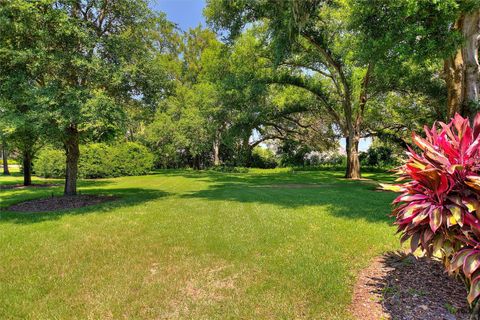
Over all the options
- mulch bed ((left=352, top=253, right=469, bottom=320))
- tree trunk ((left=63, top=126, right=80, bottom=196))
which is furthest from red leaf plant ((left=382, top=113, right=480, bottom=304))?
tree trunk ((left=63, top=126, right=80, bottom=196))

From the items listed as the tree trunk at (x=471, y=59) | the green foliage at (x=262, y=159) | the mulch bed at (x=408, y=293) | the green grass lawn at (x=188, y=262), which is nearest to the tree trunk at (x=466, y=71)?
the tree trunk at (x=471, y=59)

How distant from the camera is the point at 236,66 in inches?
687

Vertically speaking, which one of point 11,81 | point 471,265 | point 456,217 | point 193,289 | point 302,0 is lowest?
point 193,289

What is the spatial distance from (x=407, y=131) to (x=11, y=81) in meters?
22.4

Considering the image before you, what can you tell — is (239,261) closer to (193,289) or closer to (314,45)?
(193,289)

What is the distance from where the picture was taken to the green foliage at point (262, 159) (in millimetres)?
33125

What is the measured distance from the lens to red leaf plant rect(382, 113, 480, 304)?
7.66 ft

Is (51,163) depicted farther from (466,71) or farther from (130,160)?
(466,71)

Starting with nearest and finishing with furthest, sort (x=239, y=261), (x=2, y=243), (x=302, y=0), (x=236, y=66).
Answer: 1. (x=239, y=261)
2. (x=2, y=243)
3. (x=302, y=0)
4. (x=236, y=66)

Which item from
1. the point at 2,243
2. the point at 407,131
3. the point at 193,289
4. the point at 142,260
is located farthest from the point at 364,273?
the point at 407,131

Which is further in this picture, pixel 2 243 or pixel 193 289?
pixel 2 243

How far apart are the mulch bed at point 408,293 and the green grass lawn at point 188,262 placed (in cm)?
19

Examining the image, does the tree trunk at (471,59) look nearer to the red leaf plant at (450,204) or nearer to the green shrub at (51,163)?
the red leaf plant at (450,204)

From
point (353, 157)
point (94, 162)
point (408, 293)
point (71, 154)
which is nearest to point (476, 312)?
point (408, 293)
